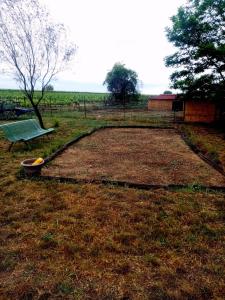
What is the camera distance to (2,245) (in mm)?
3521

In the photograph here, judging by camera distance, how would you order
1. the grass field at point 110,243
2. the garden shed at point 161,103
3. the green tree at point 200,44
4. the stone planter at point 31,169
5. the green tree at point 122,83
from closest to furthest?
1. the grass field at point 110,243
2. the stone planter at point 31,169
3. the green tree at point 200,44
4. the garden shed at point 161,103
5. the green tree at point 122,83

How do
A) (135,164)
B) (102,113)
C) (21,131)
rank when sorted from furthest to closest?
(102,113) → (21,131) → (135,164)

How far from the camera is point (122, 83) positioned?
44.4m

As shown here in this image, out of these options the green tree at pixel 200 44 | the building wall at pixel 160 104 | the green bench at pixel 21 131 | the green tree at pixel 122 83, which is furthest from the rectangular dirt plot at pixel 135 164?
the green tree at pixel 122 83

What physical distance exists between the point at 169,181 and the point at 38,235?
344 cm

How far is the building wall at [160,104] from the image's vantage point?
36625 millimetres

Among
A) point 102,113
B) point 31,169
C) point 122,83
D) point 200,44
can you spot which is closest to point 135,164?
point 31,169

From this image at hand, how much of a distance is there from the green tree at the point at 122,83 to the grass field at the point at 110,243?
1577 inches

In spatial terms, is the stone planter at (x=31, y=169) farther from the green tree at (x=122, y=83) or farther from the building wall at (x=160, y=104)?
the green tree at (x=122, y=83)

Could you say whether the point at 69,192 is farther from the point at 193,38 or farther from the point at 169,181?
the point at 193,38

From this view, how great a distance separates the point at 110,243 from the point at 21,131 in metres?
7.39

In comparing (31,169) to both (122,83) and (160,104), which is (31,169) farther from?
(122,83)

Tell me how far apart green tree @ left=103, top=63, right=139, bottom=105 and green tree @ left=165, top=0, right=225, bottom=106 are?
995 inches

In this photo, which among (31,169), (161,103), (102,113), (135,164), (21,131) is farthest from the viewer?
(161,103)
